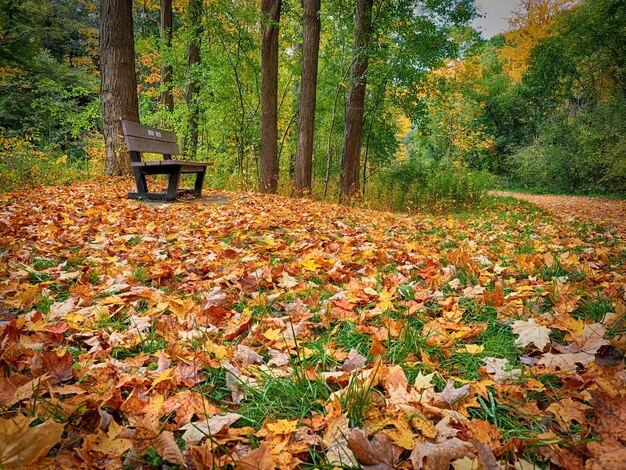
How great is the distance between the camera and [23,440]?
0.92 m

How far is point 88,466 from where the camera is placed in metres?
0.95

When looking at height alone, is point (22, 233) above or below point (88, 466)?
above

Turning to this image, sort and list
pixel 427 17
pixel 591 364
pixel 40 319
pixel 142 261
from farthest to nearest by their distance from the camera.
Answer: pixel 427 17 → pixel 142 261 → pixel 40 319 → pixel 591 364

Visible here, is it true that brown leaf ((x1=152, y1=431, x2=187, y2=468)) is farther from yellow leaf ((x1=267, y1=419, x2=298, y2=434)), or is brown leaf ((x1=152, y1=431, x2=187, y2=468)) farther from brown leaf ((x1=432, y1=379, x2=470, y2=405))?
brown leaf ((x1=432, y1=379, x2=470, y2=405))

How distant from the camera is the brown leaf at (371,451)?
0.98 meters

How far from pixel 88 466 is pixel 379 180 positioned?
11622mm

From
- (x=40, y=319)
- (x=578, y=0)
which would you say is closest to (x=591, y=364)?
(x=40, y=319)

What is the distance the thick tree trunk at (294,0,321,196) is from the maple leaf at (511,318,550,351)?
6.77 m

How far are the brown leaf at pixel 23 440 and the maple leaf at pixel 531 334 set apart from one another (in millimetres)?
1726

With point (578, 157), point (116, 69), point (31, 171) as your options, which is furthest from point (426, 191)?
point (578, 157)

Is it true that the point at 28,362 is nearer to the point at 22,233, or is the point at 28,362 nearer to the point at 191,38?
the point at 22,233

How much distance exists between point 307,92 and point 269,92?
884 mm

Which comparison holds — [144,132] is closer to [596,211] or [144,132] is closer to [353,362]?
[353,362]

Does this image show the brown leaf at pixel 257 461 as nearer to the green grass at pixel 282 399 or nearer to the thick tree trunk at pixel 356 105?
the green grass at pixel 282 399
